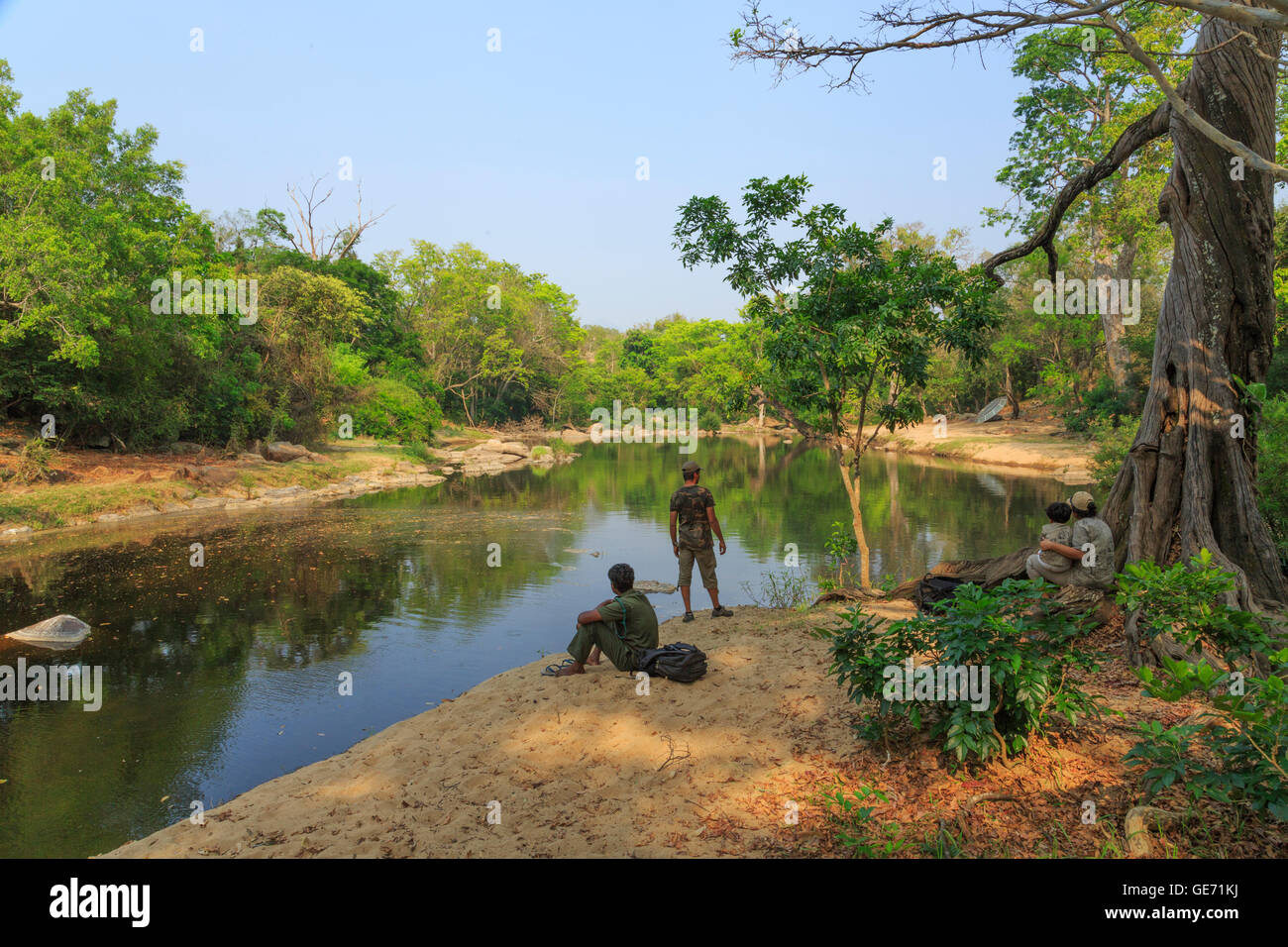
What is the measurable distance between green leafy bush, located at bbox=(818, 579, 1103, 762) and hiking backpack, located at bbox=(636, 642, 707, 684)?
87.5 inches

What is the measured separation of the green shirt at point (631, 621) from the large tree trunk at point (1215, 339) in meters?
4.25

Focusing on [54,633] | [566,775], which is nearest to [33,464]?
[54,633]

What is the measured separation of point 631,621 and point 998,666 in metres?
3.50

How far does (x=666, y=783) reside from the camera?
467 centimetres

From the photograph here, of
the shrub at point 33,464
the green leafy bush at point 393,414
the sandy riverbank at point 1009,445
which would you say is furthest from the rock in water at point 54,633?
the green leafy bush at point 393,414

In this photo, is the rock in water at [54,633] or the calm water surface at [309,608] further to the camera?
the rock in water at [54,633]

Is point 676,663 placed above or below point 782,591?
above

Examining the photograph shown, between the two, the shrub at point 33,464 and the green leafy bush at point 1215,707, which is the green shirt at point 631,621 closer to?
the green leafy bush at point 1215,707

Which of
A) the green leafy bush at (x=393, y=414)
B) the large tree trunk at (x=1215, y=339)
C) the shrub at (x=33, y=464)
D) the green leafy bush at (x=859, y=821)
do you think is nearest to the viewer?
the green leafy bush at (x=859, y=821)

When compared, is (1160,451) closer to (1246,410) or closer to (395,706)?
(1246,410)

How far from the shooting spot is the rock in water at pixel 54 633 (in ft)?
31.0

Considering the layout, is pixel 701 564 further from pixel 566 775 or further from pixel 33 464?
pixel 33 464

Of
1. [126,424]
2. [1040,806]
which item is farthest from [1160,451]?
[126,424]

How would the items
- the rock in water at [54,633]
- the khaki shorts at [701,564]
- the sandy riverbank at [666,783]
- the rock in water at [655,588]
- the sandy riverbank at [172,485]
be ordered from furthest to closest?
1. the sandy riverbank at [172,485]
2. the rock in water at [655,588]
3. the rock in water at [54,633]
4. the khaki shorts at [701,564]
5. the sandy riverbank at [666,783]
